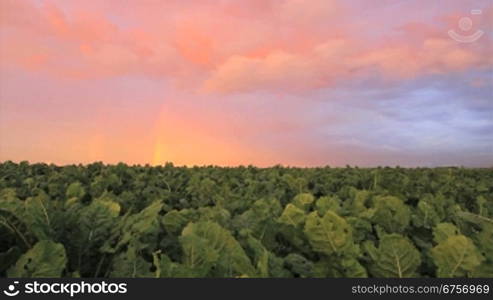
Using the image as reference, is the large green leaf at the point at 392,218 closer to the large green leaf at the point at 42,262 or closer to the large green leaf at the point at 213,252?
the large green leaf at the point at 213,252

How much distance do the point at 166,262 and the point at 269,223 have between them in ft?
4.40

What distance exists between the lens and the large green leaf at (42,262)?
2719 millimetres

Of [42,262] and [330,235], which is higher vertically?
[330,235]

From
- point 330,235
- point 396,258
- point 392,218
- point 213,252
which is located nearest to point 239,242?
point 330,235

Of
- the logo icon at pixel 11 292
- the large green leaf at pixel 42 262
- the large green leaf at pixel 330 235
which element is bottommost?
the logo icon at pixel 11 292

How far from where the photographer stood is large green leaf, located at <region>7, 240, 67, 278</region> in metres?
2.72

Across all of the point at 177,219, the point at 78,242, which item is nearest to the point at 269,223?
the point at 177,219

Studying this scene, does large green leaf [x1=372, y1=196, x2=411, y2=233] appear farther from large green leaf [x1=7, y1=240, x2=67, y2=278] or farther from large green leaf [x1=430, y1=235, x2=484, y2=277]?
large green leaf [x1=7, y1=240, x2=67, y2=278]

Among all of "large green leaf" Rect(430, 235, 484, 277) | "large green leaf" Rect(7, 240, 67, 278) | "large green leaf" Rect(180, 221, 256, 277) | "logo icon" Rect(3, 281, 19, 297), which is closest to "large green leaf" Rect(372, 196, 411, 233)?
"large green leaf" Rect(430, 235, 484, 277)

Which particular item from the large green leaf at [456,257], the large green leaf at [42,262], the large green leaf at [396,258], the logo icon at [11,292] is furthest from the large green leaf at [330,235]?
the logo icon at [11,292]

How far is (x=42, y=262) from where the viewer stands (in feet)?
9.02

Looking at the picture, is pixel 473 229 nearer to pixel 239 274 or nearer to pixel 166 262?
pixel 239 274

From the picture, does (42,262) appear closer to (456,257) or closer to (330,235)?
(330,235)

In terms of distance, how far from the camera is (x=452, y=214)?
197 inches
